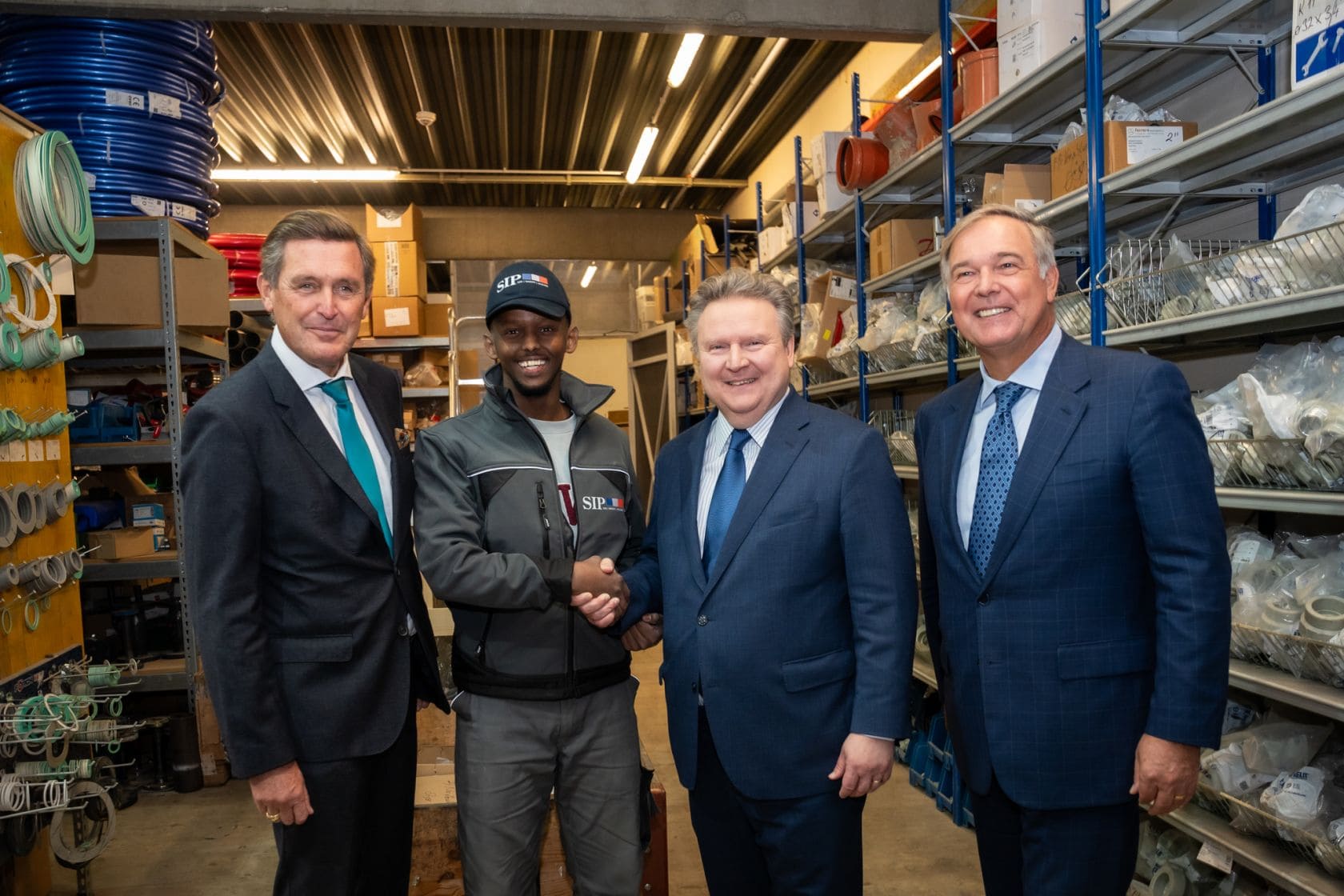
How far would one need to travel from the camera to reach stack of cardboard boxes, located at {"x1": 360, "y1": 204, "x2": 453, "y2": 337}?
23.4 feet

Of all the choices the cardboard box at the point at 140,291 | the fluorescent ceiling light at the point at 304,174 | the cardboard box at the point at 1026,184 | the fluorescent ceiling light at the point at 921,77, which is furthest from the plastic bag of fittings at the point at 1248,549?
the fluorescent ceiling light at the point at 304,174

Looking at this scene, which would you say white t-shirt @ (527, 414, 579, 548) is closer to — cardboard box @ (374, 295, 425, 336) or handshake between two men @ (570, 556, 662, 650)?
handshake between two men @ (570, 556, 662, 650)

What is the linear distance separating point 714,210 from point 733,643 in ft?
32.7

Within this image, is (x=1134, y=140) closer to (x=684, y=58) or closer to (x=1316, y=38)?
(x=1316, y=38)

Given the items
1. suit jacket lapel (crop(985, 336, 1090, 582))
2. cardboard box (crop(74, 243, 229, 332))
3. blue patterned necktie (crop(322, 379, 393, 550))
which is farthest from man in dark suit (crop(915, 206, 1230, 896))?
cardboard box (crop(74, 243, 229, 332))

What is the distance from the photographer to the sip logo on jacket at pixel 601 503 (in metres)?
2.08

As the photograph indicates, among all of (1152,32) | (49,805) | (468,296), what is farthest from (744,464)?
(468,296)

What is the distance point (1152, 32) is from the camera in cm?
264

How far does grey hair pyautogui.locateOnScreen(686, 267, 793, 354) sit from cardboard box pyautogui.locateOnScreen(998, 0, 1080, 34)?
1.74 m

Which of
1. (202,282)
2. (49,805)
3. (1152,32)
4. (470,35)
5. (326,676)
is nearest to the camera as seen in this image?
(326,676)

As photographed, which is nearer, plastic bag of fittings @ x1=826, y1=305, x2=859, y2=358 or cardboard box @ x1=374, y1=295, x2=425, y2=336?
plastic bag of fittings @ x1=826, y1=305, x2=859, y2=358

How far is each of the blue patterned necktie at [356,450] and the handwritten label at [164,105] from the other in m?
3.06

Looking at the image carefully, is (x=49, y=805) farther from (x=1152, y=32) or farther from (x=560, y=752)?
(x=1152, y=32)

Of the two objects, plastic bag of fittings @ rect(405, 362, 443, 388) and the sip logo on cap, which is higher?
plastic bag of fittings @ rect(405, 362, 443, 388)
